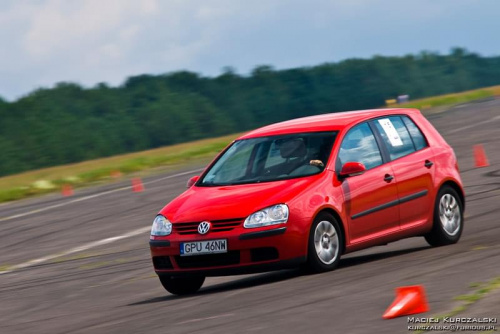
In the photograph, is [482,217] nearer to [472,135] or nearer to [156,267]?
[156,267]

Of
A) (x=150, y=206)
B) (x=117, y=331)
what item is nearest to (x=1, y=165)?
(x=150, y=206)

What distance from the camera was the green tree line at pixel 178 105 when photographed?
60.8 m

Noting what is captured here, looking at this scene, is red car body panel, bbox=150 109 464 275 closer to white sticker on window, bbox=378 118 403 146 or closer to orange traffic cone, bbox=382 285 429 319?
white sticker on window, bbox=378 118 403 146

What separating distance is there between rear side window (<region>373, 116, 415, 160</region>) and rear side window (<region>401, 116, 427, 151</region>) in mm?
63

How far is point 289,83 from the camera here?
77312 millimetres

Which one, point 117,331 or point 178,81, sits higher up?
point 178,81

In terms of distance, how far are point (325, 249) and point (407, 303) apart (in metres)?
3.00

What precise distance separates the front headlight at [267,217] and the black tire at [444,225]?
2.38 metres

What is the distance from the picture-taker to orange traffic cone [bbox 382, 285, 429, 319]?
23.0 ft

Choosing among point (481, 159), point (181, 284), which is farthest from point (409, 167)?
point (481, 159)

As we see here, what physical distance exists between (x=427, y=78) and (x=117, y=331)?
265 feet

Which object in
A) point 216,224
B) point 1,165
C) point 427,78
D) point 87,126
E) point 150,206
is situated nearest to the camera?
point 216,224

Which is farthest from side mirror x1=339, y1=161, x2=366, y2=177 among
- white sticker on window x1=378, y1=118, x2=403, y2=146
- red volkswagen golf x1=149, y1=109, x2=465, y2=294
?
white sticker on window x1=378, y1=118, x2=403, y2=146

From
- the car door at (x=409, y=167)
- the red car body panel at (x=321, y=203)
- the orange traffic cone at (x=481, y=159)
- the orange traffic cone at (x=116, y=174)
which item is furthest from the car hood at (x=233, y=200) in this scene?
the orange traffic cone at (x=116, y=174)
